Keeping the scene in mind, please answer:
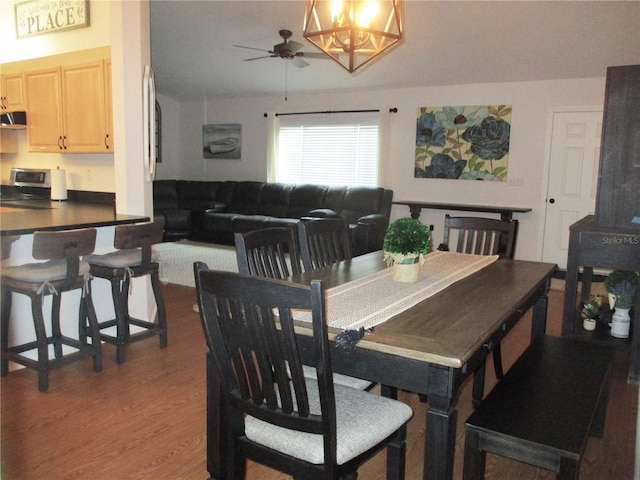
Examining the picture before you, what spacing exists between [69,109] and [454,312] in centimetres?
329

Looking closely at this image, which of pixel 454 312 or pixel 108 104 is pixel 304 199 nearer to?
pixel 108 104

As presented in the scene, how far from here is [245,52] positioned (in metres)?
6.25

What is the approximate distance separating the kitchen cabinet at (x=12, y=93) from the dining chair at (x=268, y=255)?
2.88m

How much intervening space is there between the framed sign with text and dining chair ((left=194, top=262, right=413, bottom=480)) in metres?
3.06

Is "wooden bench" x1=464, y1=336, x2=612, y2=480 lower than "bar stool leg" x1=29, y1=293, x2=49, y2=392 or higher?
higher

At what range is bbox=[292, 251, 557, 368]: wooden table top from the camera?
1.45m

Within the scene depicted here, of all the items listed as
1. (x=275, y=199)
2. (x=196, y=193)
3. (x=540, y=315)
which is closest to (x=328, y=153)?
(x=275, y=199)

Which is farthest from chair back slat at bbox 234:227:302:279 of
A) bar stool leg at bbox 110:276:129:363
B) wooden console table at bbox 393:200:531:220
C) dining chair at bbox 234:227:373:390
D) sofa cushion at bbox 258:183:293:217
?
sofa cushion at bbox 258:183:293:217

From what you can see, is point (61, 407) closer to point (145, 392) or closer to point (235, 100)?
point (145, 392)

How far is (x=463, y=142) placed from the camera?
6.32 meters

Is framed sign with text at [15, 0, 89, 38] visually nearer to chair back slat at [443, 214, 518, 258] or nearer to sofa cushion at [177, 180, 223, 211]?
chair back slat at [443, 214, 518, 258]

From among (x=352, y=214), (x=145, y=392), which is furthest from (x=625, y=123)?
(x=352, y=214)

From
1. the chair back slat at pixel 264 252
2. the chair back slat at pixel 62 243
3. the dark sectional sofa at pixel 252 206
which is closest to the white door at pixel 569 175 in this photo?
the dark sectional sofa at pixel 252 206

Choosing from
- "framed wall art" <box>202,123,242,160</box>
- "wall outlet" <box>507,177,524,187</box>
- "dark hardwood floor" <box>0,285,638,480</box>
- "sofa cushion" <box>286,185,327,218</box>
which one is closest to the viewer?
"dark hardwood floor" <box>0,285,638,480</box>
